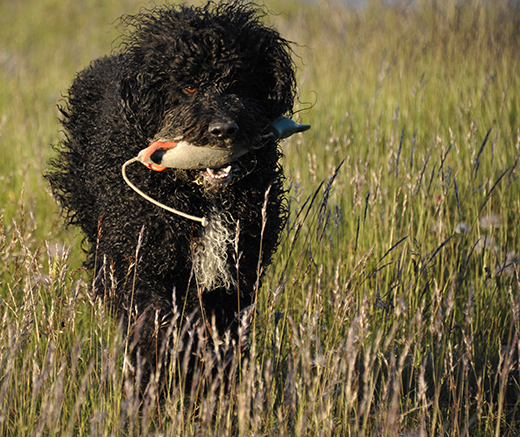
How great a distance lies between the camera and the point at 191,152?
2.74 metres

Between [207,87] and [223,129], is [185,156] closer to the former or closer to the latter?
[223,129]

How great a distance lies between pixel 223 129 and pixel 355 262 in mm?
1670

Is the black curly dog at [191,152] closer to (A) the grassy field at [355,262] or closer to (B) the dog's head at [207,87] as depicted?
(B) the dog's head at [207,87]

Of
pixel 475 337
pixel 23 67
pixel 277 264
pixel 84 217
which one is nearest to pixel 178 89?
pixel 84 217

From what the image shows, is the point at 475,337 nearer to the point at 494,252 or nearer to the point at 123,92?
the point at 494,252

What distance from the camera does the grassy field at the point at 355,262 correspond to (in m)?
2.25

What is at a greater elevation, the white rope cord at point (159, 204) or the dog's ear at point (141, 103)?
the dog's ear at point (141, 103)

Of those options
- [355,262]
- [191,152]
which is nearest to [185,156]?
[191,152]

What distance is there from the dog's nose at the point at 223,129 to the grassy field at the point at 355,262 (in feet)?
2.13

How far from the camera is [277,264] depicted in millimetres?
4230

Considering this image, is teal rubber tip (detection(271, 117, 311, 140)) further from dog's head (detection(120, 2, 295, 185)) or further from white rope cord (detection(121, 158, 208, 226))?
white rope cord (detection(121, 158, 208, 226))

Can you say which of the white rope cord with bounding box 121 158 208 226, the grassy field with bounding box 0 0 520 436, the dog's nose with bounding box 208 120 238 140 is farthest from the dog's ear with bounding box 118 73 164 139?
the grassy field with bounding box 0 0 520 436

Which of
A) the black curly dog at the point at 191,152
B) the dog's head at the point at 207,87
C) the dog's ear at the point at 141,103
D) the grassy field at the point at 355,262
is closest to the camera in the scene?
the grassy field at the point at 355,262

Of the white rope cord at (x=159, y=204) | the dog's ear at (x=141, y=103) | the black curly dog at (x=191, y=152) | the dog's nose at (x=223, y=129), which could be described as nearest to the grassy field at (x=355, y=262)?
the black curly dog at (x=191, y=152)
